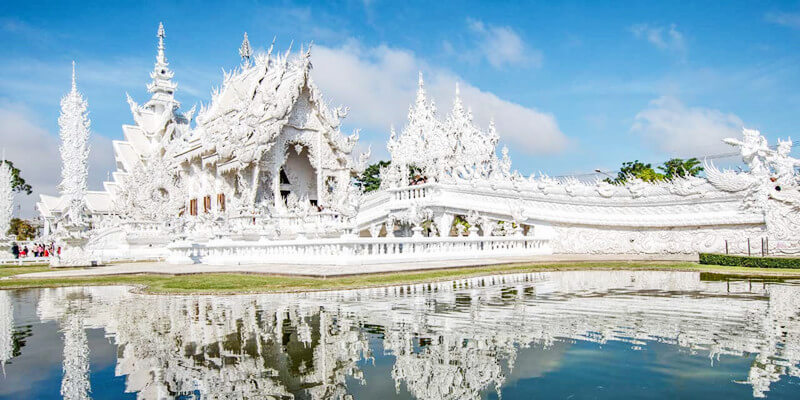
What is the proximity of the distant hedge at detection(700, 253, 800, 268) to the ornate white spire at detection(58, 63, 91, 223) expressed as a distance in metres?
36.2

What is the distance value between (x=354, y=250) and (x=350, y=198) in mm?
4375

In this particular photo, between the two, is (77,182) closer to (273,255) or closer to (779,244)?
(273,255)

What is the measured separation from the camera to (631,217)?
21.3 metres

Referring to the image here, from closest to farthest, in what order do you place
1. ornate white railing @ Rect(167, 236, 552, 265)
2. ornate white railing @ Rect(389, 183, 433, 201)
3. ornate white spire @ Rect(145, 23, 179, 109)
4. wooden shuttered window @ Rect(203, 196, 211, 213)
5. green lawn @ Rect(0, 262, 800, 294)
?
green lawn @ Rect(0, 262, 800, 294)
ornate white railing @ Rect(167, 236, 552, 265)
ornate white railing @ Rect(389, 183, 433, 201)
wooden shuttered window @ Rect(203, 196, 211, 213)
ornate white spire @ Rect(145, 23, 179, 109)

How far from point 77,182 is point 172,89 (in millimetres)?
12525

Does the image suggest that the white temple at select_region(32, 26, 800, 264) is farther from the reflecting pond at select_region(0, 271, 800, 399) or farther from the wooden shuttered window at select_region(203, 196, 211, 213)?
the reflecting pond at select_region(0, 271, 800, 399)

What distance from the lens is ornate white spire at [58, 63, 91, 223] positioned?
3700 cm

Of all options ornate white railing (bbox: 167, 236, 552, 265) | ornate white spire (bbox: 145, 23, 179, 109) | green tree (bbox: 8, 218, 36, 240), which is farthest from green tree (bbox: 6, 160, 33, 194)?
ornate white railing (bbox: 167, 236, 552, 265)

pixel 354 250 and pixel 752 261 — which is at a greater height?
pixel 354 250

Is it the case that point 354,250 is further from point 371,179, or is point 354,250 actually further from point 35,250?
point 371,179

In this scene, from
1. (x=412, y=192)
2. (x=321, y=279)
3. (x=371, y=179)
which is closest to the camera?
(x=321, y=279)

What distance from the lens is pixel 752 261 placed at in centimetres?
1420

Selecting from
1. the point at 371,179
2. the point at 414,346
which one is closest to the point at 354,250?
the point at 414,346

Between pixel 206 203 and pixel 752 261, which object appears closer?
pixel 752 261
